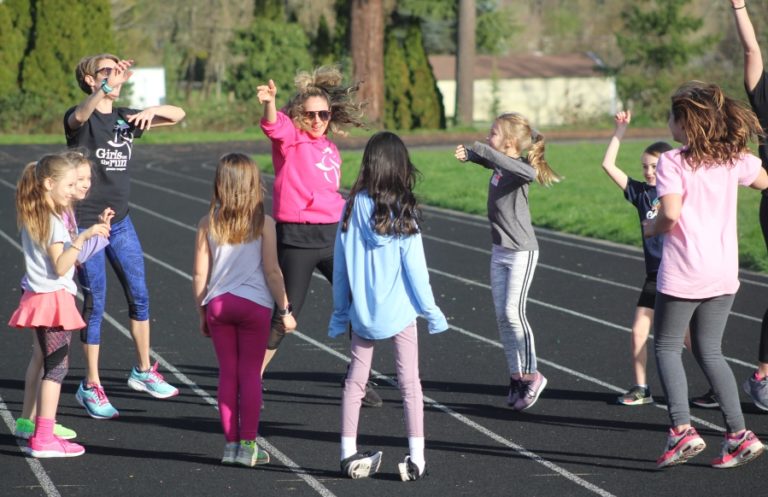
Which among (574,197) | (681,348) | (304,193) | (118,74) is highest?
(118,74)

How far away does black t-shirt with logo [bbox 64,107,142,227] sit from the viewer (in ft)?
23.2

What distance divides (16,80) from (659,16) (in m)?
24.4

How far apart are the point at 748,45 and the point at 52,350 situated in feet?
13.3

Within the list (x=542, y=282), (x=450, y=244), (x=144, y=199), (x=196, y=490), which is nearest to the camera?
(x=196, y=490)

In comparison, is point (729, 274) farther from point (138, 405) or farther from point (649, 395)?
point (138, 405)

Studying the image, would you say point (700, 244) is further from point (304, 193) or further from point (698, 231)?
point (304, 193)

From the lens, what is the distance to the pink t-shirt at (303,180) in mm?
7090

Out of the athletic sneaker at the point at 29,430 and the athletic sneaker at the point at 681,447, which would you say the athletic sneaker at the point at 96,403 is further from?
the athletic sneaker at the point at 681,447

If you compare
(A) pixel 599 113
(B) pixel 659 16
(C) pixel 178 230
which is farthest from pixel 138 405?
(A) pixel 599 113

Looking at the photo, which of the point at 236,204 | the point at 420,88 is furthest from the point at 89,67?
the point at 420,88

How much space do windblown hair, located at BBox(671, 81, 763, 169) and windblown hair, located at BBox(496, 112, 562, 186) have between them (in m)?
1.31

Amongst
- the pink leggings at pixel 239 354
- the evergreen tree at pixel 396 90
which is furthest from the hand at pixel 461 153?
the evergreen tree at pixel 396 90

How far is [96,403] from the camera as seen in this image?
278 inches

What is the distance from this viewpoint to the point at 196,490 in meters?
5.64
